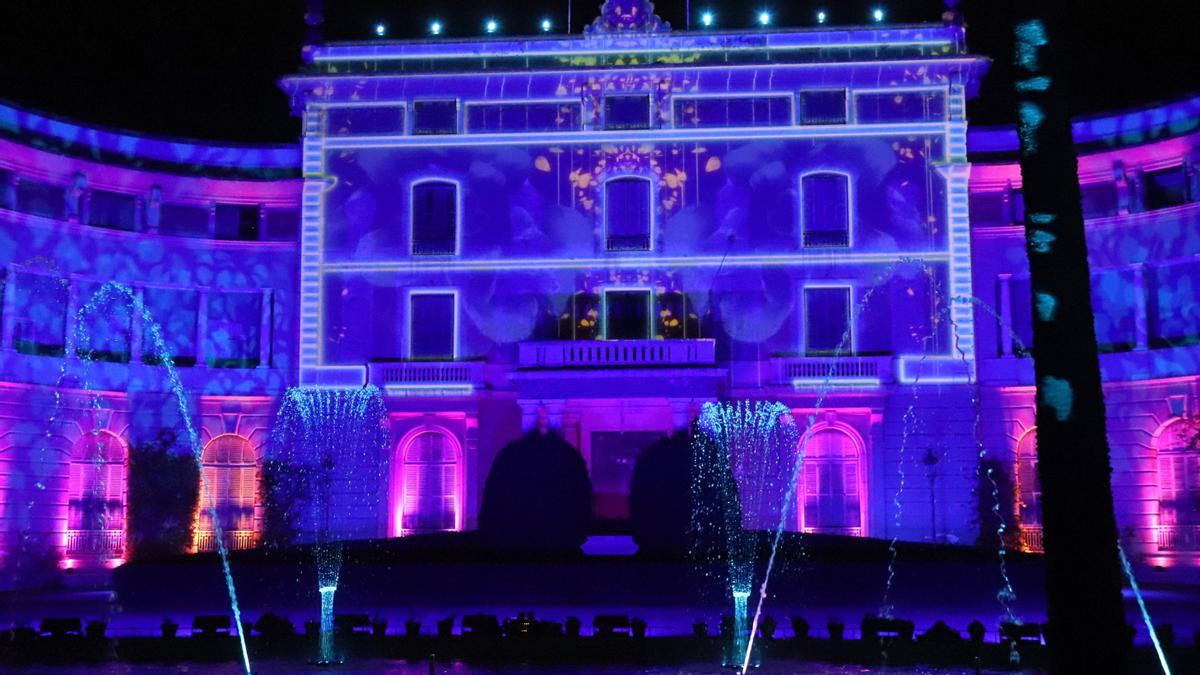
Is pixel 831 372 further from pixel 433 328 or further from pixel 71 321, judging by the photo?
pixel 71 321

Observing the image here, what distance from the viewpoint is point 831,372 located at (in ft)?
123

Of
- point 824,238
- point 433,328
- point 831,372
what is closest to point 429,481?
point 433,328

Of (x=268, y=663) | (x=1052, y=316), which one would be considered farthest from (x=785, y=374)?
(x=1052, y=316)

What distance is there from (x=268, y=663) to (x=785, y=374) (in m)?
22.7

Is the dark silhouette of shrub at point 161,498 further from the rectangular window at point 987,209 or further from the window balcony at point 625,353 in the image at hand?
the rectangular window at point 987,209

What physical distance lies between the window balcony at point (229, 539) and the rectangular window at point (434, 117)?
44.1ft

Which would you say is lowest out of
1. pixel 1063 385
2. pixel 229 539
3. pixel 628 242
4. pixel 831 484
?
pixel 229 539

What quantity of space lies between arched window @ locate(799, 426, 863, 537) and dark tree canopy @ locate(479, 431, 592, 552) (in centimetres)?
1433

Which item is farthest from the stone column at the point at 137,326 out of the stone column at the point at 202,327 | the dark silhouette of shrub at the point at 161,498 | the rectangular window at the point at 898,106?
the rectangular window at the point at 898,106

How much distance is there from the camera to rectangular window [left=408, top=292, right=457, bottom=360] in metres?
39.1

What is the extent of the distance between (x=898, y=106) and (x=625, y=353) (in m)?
11.7

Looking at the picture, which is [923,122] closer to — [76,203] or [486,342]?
[486,342]

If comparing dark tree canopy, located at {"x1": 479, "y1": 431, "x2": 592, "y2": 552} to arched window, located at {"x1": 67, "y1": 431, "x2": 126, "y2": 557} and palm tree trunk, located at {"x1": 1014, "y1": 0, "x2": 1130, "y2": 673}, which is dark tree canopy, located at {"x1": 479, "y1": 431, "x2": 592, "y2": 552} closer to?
palm tree trunk, located at {"x1": 1014, "y1": 0, "x2": 1130, "y2": 673}

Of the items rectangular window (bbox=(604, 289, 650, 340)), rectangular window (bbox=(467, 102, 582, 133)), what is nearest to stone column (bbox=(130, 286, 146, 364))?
rectangular window (bbox=(467, 102, 582, 133))
